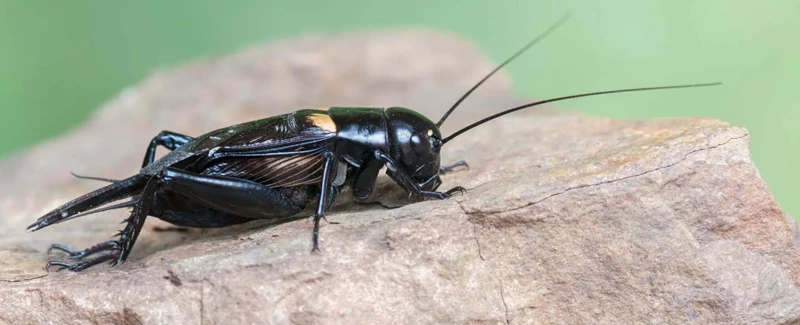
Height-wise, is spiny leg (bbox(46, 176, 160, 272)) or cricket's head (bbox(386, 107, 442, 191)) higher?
cricket's head (bbox(386, 107, 442, 191))

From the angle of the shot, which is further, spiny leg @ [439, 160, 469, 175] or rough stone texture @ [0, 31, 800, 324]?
spiny leg @ [439, 160, 469, 175]

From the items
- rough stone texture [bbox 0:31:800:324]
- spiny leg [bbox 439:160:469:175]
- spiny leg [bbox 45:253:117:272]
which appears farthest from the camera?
spiny leg [bbox 439:160:469:175]

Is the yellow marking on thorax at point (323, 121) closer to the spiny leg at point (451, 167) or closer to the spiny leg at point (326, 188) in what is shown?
the spiny leg at point (326, 188)

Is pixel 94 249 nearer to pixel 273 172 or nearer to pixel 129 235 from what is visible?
pixel 129 235

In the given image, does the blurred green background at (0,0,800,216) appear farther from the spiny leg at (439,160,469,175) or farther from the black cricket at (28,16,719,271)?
the black cricket at (28,16,719,271)

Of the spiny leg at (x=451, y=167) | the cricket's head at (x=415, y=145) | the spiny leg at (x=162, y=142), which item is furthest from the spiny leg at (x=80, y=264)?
the spiny leg at (x=451, y=167)

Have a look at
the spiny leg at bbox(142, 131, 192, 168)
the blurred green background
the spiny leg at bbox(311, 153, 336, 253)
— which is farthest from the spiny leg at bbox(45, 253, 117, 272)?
the blurred green background
